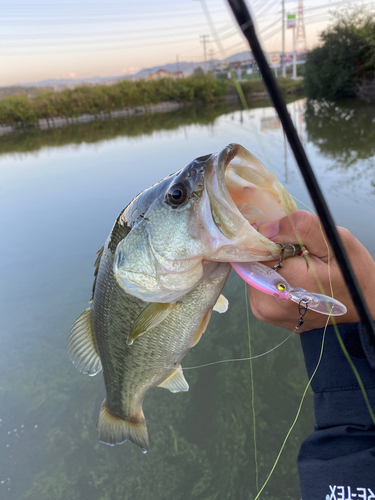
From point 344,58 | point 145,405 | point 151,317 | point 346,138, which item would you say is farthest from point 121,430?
point 344,58

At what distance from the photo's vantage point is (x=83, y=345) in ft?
4.46

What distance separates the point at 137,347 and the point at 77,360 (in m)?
0.35

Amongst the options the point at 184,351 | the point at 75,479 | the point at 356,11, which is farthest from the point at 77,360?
the point at 356,11

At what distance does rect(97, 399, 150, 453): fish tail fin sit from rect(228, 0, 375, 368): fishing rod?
1.22 metres

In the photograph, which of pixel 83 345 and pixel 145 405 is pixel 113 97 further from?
pixel 83 345

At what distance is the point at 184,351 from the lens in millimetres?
1228

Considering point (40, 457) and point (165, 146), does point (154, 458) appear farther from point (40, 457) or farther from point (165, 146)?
point (165, 146)

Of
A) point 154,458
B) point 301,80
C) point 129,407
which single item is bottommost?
point 154,458

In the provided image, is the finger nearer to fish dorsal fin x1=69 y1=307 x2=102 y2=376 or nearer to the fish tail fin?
fish dorsal fin x1=69 y1=307 x2=102 y2=376

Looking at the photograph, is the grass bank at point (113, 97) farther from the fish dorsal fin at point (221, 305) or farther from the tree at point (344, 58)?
the fish dorsal fin at point (221, 305)

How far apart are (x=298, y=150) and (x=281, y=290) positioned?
33cm

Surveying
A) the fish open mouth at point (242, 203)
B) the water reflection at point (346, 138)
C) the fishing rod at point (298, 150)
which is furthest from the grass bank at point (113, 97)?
the fishing rod at point (298, 150)

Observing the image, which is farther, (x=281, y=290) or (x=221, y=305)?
(x=221, y=305)

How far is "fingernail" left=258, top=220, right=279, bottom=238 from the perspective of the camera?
821mm
